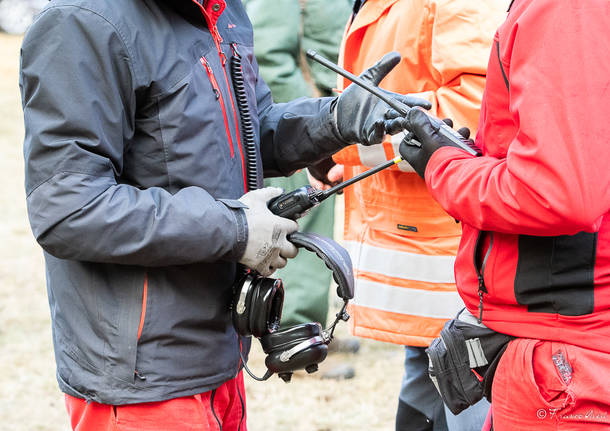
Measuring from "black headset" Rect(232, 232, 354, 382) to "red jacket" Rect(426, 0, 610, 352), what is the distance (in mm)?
299

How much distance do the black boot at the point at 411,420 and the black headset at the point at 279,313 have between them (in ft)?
3.27

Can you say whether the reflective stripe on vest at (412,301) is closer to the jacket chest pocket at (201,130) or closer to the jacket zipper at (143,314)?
the jacket chest pocket at (201,130)

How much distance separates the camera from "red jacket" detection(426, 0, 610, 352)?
1.49 meters

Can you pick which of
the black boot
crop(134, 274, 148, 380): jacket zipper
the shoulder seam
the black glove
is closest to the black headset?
crop(134, 274, 148, 380): jacket zipper

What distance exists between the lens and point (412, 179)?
2717mm

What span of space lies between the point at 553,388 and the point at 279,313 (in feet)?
2.40

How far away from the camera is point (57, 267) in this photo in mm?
1927

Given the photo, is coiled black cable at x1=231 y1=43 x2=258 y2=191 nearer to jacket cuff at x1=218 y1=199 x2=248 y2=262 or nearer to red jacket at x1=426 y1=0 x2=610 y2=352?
jacket cuff at x1=218 y1=199 x2=248 y2=262

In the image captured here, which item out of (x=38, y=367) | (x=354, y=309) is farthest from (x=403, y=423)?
(x=38, y=367)

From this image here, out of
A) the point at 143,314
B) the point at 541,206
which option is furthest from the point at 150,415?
the point at 541,206

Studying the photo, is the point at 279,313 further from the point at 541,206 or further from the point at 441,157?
the point at 541,206

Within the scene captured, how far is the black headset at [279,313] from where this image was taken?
6.45 feet

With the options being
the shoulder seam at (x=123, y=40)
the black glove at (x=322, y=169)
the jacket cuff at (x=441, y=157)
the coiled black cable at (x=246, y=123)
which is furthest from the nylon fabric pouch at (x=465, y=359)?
the black glove at (x=322, y=169)

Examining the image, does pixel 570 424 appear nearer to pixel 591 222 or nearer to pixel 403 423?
pixel 591 222
